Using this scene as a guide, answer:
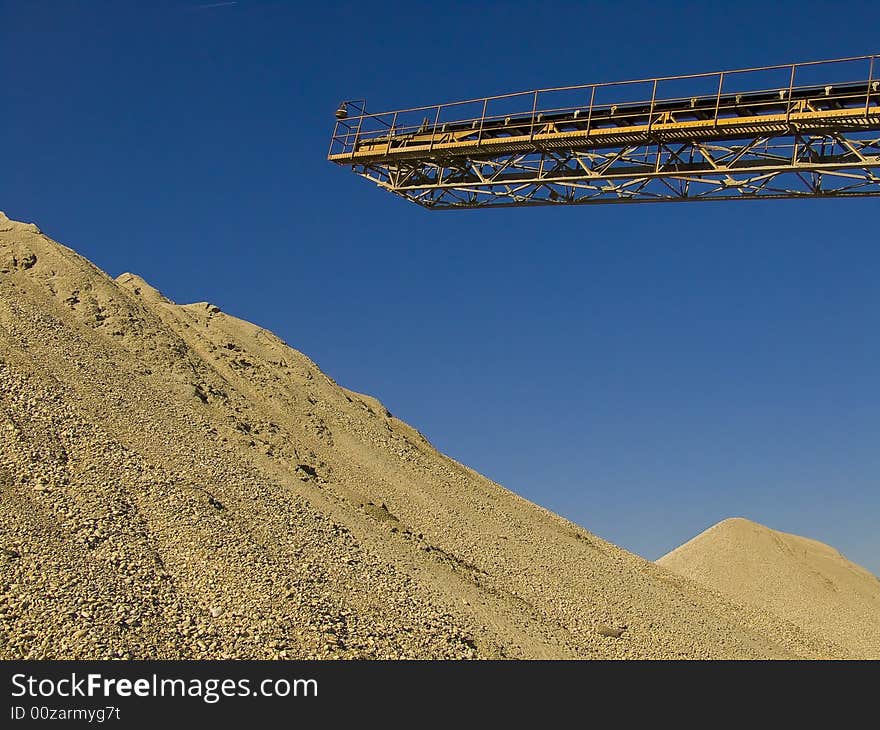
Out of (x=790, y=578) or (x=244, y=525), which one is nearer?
(x=244, y=525)

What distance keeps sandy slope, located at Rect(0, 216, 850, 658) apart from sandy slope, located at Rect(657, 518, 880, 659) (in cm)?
534

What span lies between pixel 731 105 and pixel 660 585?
53.1 feet

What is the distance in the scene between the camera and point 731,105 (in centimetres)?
1909

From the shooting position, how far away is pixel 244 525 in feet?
69.4

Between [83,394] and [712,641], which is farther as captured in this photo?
[712,641]

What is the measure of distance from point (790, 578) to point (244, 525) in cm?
3028

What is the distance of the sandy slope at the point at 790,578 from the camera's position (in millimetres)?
38700

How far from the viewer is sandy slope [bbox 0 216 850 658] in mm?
17141

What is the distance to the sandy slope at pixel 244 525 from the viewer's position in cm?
1714

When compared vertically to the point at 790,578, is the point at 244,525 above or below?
below

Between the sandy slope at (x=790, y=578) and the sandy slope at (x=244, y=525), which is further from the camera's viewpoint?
the sandy slope at (x=790, y=578)

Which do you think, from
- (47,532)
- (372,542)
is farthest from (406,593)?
(47,532)

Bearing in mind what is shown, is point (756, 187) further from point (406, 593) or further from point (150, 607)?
point (150, 607)

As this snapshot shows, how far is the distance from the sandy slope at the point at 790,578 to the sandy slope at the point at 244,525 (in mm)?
5342
